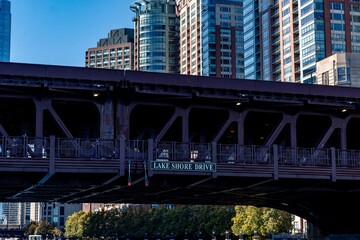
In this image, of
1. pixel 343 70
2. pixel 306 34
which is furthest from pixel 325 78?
pixel 306 34

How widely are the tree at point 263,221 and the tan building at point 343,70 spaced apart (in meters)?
41.2

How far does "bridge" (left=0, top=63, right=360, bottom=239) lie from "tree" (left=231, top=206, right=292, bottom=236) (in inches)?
2496

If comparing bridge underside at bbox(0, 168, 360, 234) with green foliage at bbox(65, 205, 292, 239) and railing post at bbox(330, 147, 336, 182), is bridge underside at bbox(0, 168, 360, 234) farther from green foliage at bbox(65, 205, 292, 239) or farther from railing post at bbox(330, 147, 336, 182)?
green foliage at bbox(65, 205, 292, 239)

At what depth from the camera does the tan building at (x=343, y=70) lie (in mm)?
146625

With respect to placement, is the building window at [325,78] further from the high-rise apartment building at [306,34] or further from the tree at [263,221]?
the tree at [263,221]

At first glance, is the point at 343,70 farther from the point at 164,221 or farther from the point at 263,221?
the point at 164,221

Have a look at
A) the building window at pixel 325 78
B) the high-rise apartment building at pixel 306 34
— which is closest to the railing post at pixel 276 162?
the building window at pixel 325 78

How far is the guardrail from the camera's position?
36719 mm

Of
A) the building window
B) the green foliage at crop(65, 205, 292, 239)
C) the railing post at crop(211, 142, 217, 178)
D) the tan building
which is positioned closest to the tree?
the green foliage at crop(65, 205, 292, 239)

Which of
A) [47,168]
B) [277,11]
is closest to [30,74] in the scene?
[47,168]

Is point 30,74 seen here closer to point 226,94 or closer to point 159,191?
point 226,94

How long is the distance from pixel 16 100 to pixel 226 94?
12.3 meters

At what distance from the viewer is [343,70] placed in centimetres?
14612

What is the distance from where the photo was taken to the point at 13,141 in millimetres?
36469
